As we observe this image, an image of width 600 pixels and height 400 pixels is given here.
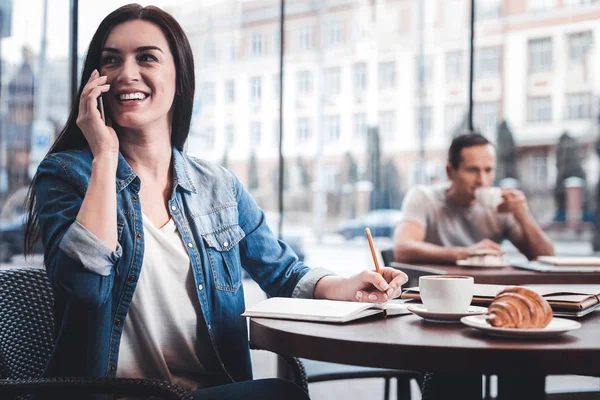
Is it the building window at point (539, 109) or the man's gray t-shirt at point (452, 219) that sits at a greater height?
the building window at point (539, 109)

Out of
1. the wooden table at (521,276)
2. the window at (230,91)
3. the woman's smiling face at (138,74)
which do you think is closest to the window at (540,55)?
the window at (230,91)

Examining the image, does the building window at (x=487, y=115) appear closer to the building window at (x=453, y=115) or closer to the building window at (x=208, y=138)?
the building window at (x=453, y=115)

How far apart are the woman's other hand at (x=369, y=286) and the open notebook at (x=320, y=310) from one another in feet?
0.13

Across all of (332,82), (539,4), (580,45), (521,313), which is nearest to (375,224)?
(332,82)

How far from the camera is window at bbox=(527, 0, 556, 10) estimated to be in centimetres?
773

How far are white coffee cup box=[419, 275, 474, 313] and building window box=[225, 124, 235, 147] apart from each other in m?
4.92

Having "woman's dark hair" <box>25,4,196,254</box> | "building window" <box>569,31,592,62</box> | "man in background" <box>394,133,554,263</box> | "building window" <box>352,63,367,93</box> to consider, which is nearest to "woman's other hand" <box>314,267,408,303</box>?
"woman's dark hair" <box>25,4,196,254</box>

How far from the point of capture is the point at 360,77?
6836mm

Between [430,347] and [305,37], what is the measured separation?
19.5 feet

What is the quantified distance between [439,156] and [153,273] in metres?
5.80

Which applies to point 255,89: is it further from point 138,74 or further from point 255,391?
point 255,391

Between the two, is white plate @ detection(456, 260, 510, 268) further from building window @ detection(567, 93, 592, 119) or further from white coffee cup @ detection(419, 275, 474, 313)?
building window @ detection(567, 93, 592, 119)

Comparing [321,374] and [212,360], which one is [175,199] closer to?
[212,360]

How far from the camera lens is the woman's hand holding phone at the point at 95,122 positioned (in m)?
1.38
